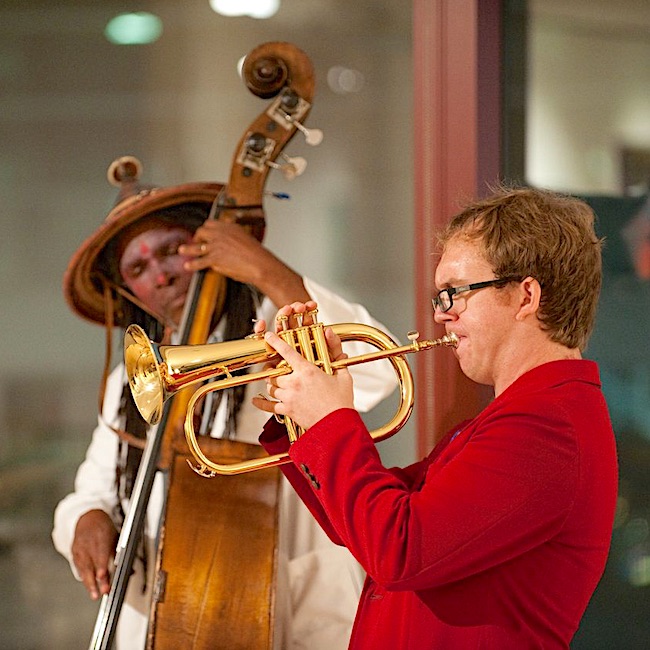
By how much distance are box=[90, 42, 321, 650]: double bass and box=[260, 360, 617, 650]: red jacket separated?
0.50m

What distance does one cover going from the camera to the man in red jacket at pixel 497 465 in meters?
1.15

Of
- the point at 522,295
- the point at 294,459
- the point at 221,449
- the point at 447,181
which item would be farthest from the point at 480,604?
the point at 447,181

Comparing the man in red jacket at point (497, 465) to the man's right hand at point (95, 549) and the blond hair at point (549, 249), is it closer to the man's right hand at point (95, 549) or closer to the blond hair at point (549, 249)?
the blond hair at point (549, 249)

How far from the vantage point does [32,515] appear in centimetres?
273

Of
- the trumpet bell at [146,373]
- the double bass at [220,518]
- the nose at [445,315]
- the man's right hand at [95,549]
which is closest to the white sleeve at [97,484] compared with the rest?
the man's right hand at [95,549]

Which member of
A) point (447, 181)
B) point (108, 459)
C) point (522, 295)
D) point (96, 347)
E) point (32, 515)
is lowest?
point (32, 515)

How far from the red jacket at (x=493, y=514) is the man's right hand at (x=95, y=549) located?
0.82 m

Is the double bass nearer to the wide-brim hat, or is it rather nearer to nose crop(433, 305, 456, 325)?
the wide-brim hat

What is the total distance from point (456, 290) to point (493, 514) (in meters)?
0.31

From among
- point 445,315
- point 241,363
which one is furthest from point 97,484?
point 445,315

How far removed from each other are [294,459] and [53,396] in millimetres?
1687

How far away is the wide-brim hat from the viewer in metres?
2.05

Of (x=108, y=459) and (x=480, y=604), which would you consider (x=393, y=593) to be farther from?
(x=108, y=459)

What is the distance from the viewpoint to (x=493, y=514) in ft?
3.74
